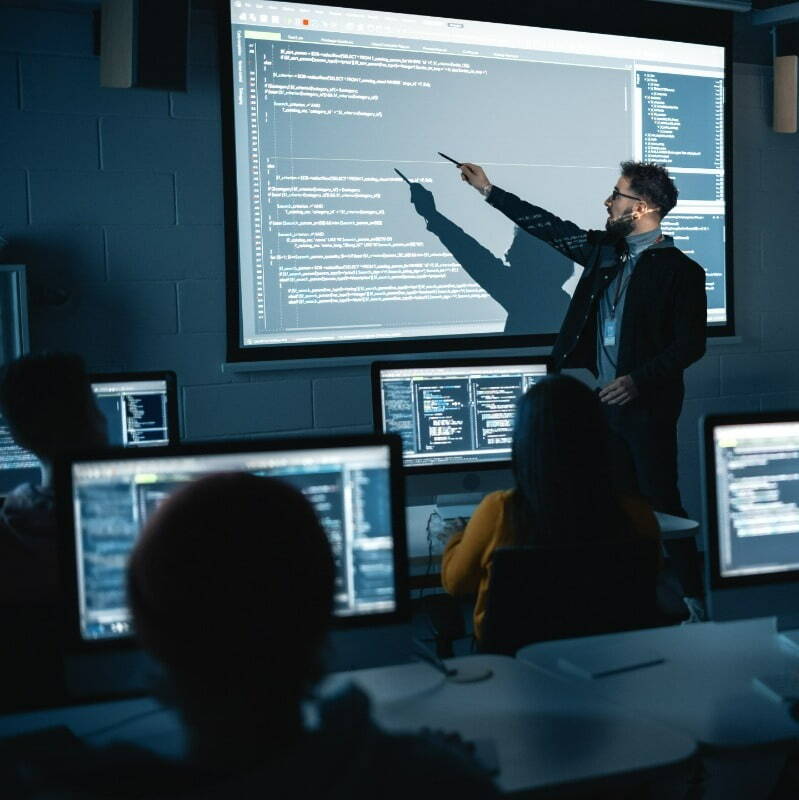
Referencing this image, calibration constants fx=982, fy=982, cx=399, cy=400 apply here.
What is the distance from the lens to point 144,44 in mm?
3254

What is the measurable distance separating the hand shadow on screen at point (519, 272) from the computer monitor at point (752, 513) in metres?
2.54

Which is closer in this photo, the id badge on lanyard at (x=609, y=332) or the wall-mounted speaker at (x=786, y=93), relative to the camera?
the id badge on lanyard at (x=609, y=332)

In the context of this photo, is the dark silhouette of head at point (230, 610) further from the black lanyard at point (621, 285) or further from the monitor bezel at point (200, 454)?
the black lanyard at point (621, 285)

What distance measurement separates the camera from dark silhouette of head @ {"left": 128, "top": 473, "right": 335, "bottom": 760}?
2.74 ft

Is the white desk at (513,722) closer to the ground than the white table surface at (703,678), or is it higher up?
higher up

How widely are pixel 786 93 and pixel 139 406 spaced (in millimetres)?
3557

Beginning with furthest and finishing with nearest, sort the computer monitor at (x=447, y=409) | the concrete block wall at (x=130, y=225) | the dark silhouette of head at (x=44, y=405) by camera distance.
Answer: the concrete block wall at (x=130, y=225)
the computer monitor at (x=447, y=409)
the dark silhouette of head at (x=44, y=405)

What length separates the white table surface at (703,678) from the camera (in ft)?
4.36

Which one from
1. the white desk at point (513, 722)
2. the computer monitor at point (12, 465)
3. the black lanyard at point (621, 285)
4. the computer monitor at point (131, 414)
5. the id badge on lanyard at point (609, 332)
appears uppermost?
the black lanyard at point (621, 285)

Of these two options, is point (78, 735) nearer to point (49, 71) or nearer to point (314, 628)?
point (314, 628)

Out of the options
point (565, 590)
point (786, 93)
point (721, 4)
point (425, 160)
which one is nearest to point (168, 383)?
point (565, 590)

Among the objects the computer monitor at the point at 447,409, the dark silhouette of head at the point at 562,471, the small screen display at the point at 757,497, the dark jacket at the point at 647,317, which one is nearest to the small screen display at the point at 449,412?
the computer monitor at the point at 447,409

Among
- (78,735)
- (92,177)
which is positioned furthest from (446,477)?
(92,177)

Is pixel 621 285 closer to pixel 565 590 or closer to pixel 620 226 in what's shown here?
pixel 620 226
